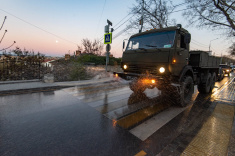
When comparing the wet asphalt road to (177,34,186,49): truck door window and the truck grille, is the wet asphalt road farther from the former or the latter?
(177,34,186,49): truck door window

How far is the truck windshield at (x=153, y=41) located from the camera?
4.00 metres

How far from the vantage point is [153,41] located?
14.2 ft

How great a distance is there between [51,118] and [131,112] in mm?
2363

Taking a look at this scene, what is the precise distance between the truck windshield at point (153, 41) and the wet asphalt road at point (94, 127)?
232 cm

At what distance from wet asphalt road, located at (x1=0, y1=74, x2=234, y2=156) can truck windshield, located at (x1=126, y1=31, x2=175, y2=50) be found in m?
2.32

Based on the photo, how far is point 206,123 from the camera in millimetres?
3141

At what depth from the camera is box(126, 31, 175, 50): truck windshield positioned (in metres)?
4.00

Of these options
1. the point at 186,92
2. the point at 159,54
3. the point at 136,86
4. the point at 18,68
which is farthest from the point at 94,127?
the point at 18,68

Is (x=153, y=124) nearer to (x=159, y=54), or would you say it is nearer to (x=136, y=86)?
(x=159, y=54)

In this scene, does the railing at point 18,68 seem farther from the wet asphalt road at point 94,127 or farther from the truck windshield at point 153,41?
the truck windshield at point 153,41

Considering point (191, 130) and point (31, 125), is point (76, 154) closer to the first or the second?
point (31, 125)

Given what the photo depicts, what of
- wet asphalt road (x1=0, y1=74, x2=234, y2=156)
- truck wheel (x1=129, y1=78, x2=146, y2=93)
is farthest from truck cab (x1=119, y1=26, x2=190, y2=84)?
wet asphalt road (x1=0, y1=74, x2=234, y2=156)

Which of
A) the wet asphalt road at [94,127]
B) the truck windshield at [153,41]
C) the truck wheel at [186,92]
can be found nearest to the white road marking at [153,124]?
the wet asphalt road at [94,127]

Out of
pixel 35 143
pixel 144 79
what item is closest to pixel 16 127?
pixel 35 143
